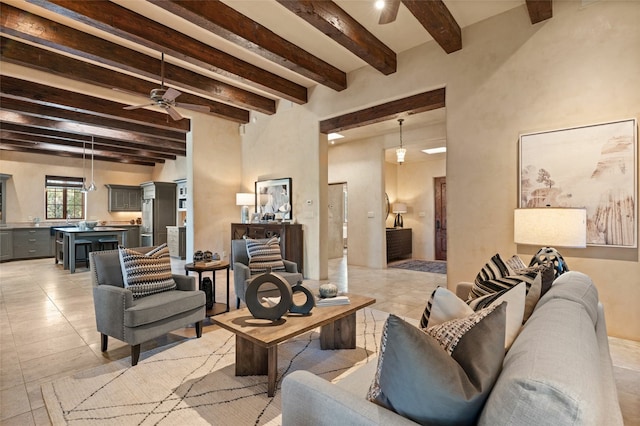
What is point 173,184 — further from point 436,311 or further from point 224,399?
point 436,311

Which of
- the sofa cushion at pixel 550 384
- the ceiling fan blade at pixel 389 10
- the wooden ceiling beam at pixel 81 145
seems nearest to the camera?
the sofa cushion at pixel 550 384

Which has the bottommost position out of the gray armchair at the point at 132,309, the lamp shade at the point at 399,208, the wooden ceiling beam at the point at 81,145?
the gray armchair at the point at 132,309

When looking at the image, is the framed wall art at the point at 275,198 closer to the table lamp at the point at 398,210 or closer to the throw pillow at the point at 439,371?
the table lamp at the point at 398,210

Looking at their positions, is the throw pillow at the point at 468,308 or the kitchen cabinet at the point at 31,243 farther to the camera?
the kitchen cabinet at the point at 31,243

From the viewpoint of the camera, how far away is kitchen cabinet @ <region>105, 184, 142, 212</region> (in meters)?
9.76

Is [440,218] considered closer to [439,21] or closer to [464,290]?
[439,21]

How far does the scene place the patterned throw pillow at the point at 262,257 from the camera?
377cm

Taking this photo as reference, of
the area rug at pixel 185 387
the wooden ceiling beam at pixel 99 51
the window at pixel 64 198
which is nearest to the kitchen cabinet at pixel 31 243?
the window at pixel 64 198

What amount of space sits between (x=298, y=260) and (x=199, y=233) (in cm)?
233

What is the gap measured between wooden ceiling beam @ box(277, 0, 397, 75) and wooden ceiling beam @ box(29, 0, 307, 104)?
5.23 ft

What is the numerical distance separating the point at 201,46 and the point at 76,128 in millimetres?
4293

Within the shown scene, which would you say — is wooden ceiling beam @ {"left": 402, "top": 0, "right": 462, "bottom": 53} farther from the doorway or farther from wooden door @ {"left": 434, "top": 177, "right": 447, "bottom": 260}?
the doorway

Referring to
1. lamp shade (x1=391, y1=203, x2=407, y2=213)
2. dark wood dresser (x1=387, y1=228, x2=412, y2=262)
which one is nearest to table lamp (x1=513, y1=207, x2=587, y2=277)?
dark wood dresser (x1=387, y1=228, x2=412, y2=262)

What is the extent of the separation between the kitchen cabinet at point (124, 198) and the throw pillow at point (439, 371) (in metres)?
11.0
